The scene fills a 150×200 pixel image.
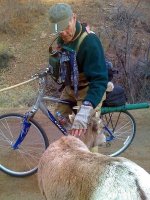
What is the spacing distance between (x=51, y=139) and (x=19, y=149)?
110 centimetres

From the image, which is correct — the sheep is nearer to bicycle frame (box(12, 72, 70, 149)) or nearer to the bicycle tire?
bicycle frame (box(12, 72, 70, 149))

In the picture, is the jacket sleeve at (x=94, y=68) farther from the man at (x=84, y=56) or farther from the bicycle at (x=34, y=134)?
the bicycle at (x=34, y=134)

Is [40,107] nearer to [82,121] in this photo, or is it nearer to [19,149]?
[19,149]

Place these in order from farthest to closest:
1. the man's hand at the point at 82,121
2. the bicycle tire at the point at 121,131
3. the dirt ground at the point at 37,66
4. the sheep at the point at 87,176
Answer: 1. the bicycle tire at the point at 121,131
2. the dirt ground at the point at 37,66
3. the man's hand at the point at 82,121
4. the sheep at the point at 87,176

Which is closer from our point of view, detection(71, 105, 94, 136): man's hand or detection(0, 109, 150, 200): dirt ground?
detection(71, 105, 94, 136): man's hand

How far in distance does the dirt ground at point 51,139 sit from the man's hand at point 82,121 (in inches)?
49.2

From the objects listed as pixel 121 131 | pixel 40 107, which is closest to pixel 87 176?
pixel 40 107

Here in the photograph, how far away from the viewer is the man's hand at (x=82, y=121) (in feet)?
13.9

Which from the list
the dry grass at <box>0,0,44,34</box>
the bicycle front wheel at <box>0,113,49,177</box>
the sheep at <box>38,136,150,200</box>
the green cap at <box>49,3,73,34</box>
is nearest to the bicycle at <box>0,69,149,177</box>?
the bicycle front wheel at <box>0,113,49,177</box>

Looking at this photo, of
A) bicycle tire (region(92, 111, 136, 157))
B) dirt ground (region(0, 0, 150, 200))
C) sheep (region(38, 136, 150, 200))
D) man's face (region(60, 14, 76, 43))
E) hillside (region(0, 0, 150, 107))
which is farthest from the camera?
hillside (region(0, 0, 150, 107))

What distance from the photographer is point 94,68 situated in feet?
14.5

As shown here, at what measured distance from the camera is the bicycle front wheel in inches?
215

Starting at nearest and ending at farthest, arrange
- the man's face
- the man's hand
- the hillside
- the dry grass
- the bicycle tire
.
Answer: the man's hand
the man's face
the bicycle tire
the hillside
the dry grass

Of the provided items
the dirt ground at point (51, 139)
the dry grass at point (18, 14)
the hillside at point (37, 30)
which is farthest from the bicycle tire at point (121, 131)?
the dry grass at point (18, 14)
